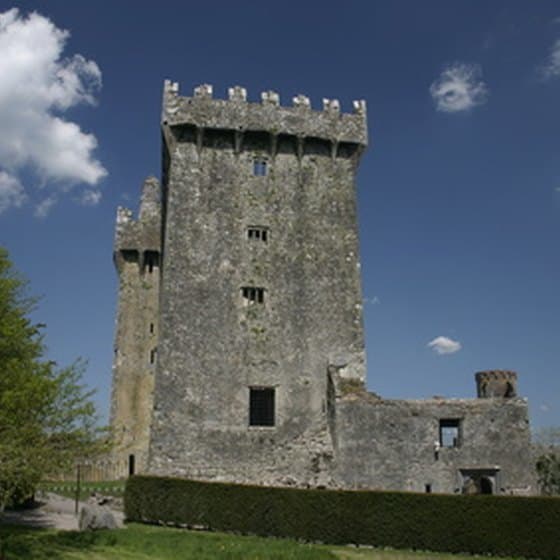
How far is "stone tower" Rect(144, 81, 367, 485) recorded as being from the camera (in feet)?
89.6

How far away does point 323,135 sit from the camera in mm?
31094

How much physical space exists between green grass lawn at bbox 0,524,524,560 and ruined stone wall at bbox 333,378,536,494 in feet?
18.0

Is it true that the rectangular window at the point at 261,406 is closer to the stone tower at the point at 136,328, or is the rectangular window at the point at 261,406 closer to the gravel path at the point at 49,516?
the gravel path at the point at 49,516

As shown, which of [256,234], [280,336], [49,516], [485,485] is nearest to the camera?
[49,516]

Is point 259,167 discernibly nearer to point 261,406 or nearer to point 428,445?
point 261,406

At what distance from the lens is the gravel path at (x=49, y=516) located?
2205 cm

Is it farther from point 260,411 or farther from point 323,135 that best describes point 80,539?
point 323,135

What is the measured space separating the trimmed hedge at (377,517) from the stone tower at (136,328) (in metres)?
19.8

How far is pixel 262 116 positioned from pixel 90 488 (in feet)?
70.5

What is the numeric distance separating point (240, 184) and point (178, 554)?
17.1 metres

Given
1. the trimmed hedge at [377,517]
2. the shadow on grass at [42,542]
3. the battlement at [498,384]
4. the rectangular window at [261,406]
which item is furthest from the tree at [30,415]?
the battlement at [498,384]

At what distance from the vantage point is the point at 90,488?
119 ft

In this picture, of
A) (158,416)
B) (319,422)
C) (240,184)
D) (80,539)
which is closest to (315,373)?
(319,422)

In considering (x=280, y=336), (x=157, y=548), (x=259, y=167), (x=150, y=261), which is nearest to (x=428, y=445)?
(x=280, y=336)
